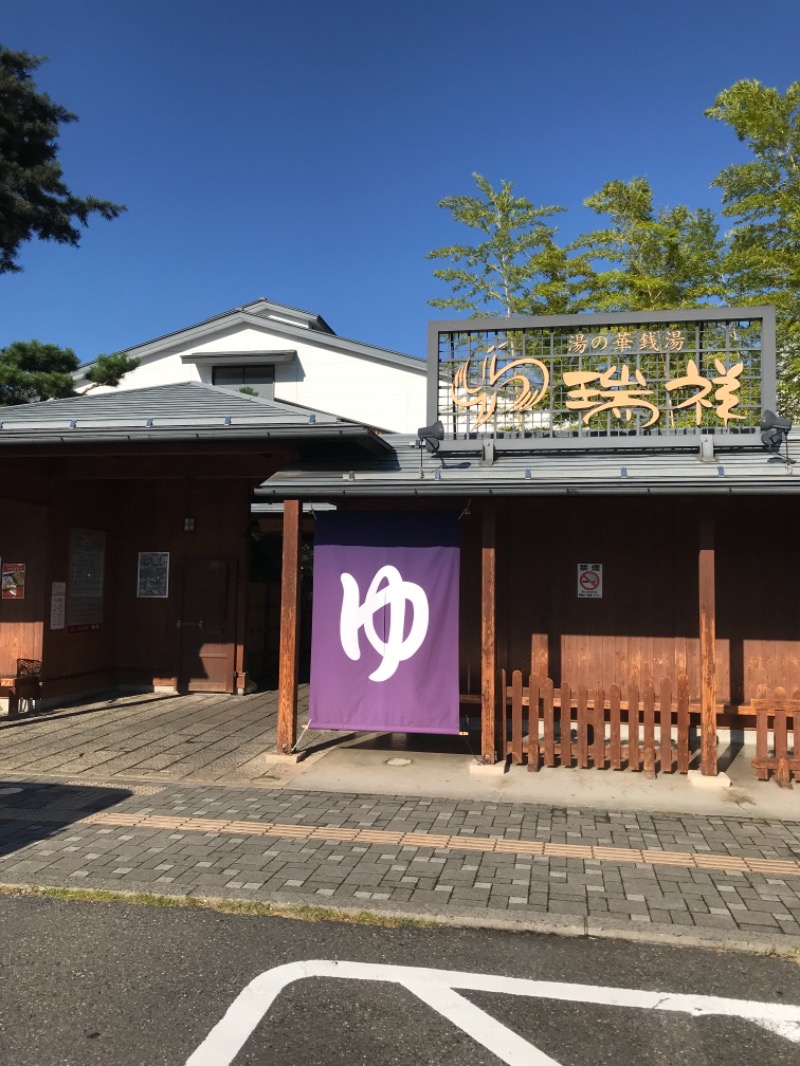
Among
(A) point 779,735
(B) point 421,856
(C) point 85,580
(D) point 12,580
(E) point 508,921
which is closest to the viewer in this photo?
(E) point 508,921

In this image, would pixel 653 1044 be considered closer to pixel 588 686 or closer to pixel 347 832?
pixel 347 832

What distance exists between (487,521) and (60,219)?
47.4 ft

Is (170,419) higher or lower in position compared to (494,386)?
lower

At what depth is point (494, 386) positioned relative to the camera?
9.18m

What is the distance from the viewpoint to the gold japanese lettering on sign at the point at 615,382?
870cm

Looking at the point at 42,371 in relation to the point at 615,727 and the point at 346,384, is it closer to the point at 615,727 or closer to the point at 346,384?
the point at 346,384

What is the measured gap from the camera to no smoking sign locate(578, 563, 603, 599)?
901cm

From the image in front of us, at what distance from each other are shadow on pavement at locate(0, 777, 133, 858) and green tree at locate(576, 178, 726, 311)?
18.6 metres

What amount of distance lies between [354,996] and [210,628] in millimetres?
9439

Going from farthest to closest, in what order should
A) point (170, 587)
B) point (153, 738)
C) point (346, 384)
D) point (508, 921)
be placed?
point (346, 384) < point (170, 587) < point (153, 738) < point (508, 921)

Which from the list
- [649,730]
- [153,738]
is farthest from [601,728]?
[153,738]

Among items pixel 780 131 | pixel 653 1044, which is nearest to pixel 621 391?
pixel 653 1044

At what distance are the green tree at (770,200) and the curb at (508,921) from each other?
1523 cm

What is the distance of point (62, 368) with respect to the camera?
1794 cm
